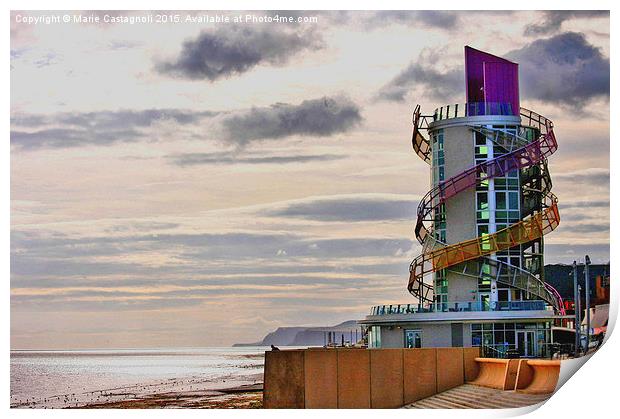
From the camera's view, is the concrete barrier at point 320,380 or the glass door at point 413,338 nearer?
the concrete barrier at point 320,380

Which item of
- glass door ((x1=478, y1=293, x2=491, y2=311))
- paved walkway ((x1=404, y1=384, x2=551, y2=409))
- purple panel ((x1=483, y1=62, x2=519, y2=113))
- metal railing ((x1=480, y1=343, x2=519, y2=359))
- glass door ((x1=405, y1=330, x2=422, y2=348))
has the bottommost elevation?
paved walkway ((x1=404, y1=384, x2=551, y2=409))

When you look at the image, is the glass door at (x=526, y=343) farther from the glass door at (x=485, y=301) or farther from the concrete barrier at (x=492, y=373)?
the concrete barrier at (x=492, y=373)

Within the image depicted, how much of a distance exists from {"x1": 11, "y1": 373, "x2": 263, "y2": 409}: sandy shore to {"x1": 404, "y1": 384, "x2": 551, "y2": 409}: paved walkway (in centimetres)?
3452

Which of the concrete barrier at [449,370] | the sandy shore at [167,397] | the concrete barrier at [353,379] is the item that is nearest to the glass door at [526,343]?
the concrete barrier at [449,370]

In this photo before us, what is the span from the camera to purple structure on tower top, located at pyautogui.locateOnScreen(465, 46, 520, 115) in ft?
163

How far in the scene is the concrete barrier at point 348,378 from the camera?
33.5 metres

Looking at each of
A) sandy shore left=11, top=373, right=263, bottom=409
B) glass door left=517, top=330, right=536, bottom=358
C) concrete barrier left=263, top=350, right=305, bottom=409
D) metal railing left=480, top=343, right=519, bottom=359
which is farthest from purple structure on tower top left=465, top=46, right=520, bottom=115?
sandy shore left=11, top=373, right=263, bottom=409

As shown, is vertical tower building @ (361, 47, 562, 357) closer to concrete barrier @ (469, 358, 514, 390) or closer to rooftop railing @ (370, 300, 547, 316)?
rooftop railing @ (370, 300, 547, 316)

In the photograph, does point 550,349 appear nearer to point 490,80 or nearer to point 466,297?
point 466,297

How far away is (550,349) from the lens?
159 feet

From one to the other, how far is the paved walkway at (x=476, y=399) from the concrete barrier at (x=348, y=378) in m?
0.45

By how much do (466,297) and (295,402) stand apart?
17364 millimetres

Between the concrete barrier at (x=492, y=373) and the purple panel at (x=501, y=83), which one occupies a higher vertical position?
the purple panel at (x=501, y=83)
